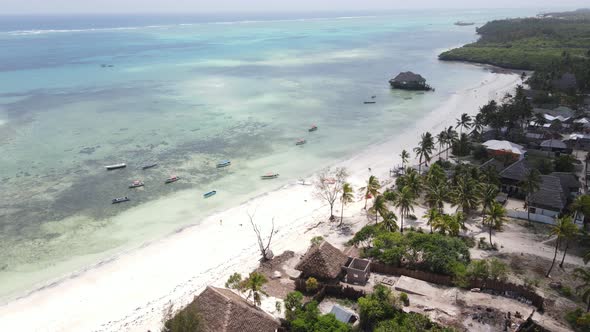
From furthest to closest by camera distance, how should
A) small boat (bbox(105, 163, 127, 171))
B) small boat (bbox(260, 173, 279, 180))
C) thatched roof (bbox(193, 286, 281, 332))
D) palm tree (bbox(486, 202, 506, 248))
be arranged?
small boat (bbox(105, 163, 127, 171))
small boat (bbox(260, 173, 279, 180))
palm tree (bbox(486, 202, 506, 248))
thatched roof (bbox(193, 286, 281, 332))

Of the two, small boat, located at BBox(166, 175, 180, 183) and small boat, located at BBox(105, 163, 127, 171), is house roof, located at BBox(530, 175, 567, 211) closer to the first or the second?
small boat, located at BBox(166, 175, 180, 183)

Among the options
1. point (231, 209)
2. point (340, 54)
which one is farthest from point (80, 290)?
point (340, 54)

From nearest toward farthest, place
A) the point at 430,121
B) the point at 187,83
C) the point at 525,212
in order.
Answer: the point at 525,212
the point at 430,121
the point at 187,83

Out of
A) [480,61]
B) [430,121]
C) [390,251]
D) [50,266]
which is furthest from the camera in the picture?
[480,61]

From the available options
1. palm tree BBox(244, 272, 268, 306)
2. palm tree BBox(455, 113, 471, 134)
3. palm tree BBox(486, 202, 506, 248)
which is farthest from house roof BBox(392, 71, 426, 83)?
palm tree BBox(244, 272, 268, 306)

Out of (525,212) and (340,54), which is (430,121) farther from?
(340,54)

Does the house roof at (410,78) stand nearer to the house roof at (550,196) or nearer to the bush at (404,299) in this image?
the house roof at (550,196)
